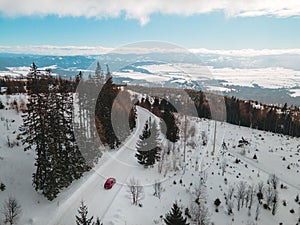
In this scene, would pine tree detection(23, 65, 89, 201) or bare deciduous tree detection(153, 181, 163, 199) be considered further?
bare deciduous tree detection(153, 181, 163, 199)

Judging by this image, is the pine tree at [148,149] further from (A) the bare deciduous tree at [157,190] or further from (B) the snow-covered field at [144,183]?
(A) the bare deciduous tree at [157,190]

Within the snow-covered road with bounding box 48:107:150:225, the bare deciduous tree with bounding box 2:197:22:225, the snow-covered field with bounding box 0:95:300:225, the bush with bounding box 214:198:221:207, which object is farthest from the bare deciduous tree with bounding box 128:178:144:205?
the bare deciduous tree with bounding box 2:197:22:225

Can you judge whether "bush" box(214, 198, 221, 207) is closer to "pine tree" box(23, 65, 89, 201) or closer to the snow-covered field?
the snow-covered field

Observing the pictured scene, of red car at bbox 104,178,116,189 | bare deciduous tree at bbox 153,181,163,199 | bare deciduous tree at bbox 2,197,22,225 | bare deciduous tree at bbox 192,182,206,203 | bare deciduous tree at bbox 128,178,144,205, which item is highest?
bare deciduous tree at bbox 2,197,22,225

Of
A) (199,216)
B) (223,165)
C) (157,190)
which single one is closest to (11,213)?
(157,190)

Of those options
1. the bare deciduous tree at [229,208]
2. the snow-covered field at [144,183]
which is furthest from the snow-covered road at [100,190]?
the bare deciduous tree at [229,208]

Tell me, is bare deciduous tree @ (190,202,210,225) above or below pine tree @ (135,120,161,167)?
below

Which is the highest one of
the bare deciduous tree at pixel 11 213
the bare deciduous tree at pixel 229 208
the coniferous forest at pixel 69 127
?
the coniferous forest at pixel 69 127

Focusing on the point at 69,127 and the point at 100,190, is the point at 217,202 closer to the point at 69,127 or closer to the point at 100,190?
the point at 100,190

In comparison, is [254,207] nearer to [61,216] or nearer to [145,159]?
[145,159]

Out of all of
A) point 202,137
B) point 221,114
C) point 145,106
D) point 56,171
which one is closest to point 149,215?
point 56,171
